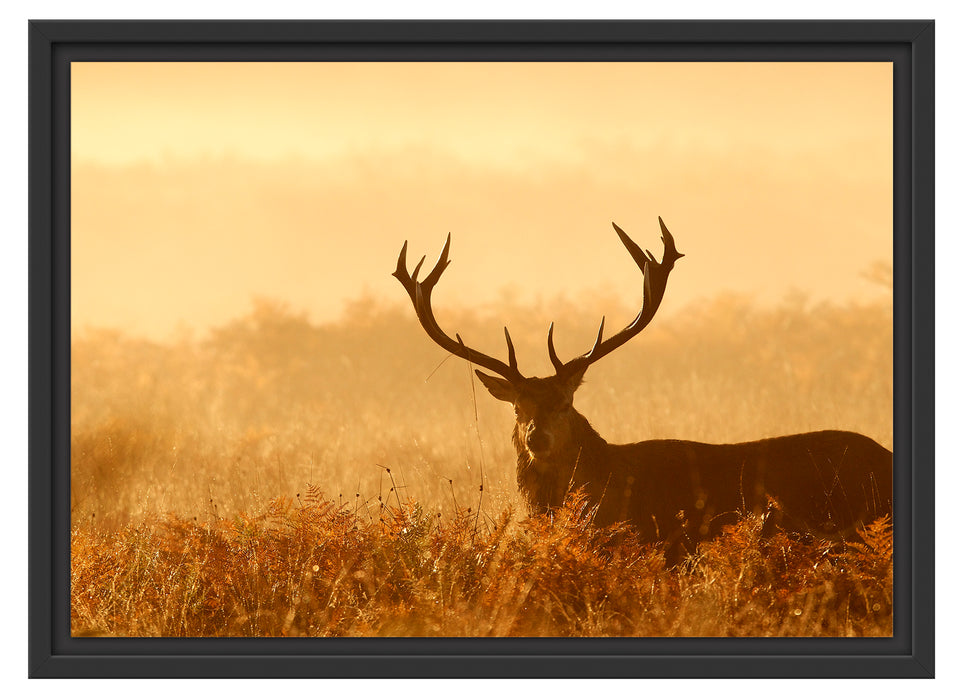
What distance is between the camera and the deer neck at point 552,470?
6.84 m

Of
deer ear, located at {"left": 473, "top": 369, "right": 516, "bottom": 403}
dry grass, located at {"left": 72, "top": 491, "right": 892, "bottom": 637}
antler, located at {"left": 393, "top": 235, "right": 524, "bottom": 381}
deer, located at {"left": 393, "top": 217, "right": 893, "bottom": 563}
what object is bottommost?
dry grass, located at {"left": 72, "top": 491, "right": 892, "bottom": 637}

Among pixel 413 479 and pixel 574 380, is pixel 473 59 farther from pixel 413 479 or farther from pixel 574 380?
pixel 413 479

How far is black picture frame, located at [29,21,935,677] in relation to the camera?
5555 mm

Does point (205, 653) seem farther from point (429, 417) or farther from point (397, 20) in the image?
point (429, 417)

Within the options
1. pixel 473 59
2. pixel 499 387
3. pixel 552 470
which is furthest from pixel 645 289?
pixel 473 59

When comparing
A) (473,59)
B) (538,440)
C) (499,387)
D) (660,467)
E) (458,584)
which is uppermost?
(473,59)

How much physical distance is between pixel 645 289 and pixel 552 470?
4.17ft

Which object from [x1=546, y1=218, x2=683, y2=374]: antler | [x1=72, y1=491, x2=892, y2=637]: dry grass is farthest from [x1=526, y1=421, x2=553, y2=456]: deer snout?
[x1=72, y1=491, x2=892, y2=637]: dry grass

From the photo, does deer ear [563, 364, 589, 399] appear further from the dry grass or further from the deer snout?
the dry grass

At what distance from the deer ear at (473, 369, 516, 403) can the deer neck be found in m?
0.20

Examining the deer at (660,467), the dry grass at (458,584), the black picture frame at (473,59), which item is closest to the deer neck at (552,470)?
the deer at (660,467)

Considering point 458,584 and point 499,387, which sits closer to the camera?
point 458,584

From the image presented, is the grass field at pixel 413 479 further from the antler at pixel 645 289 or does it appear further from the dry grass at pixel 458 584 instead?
the antler at pixel 645 289

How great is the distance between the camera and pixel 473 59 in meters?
5.79
